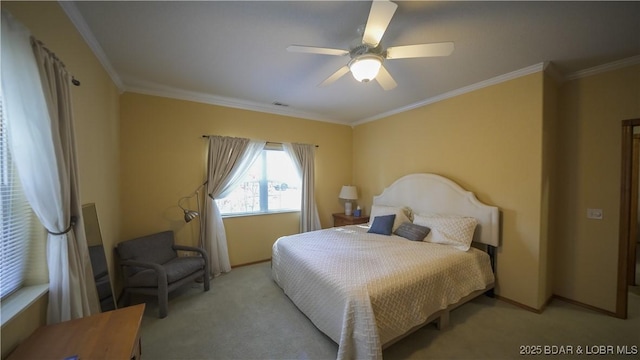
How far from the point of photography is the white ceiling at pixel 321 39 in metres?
1.50

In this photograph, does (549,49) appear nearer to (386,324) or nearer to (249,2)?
(249,2)

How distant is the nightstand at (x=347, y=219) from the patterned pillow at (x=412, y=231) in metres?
1.06

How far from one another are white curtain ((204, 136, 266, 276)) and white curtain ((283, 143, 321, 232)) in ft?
2.91

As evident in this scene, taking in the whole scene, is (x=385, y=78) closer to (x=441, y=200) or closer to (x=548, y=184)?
(x=441, y=200)

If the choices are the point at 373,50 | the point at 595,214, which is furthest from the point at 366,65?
the point at 595,214

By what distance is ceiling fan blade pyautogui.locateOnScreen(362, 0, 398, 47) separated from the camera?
1231 mm

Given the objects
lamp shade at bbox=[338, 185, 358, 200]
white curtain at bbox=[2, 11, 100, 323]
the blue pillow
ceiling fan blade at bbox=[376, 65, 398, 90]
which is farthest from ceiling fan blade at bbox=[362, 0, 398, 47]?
lamp shade at bbox=[338, 185, 358, 200]

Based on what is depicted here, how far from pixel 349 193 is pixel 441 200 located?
1632 mm

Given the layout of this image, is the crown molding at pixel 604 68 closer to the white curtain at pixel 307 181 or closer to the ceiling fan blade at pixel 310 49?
the ceiling fan blade at pixel 310 49

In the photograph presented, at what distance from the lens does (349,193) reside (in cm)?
423

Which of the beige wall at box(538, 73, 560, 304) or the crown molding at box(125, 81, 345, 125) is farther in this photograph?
the crown molding at box(125, 81, 345, 125)

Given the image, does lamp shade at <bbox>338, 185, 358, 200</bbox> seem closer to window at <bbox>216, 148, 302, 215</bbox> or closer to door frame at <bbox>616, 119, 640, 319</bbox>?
window at <bbox>216, 148, 302, 215</bbox>

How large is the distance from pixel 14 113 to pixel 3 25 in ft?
1.25

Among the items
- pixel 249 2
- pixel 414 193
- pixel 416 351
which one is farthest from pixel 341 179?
pixel 249 2
